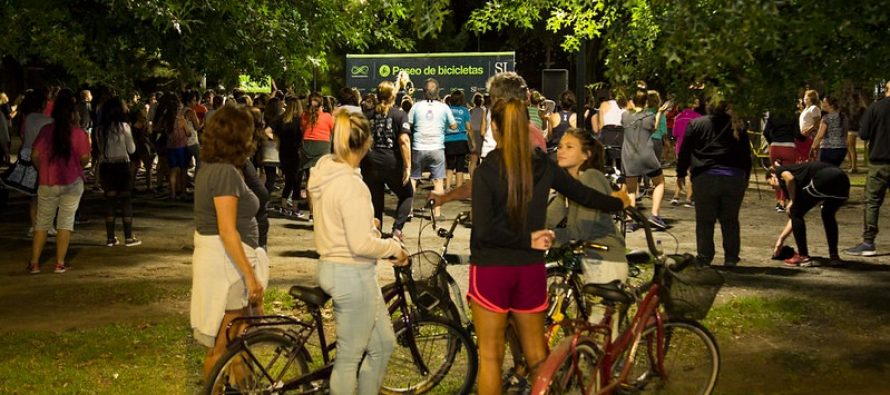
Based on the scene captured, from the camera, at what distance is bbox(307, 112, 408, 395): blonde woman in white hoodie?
5844 mm

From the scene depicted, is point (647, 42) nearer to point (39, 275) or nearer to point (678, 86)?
point (678, 86)

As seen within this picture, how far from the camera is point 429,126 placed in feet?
52.4

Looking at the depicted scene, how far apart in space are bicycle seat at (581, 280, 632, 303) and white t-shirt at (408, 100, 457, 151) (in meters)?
9.67

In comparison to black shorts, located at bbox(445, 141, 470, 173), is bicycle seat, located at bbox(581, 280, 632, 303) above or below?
below

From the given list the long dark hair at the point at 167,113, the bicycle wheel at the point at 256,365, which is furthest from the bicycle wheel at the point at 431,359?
the long dark hair at the point at 167,113

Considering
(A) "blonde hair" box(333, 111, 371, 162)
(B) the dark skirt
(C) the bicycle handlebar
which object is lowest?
(C) the bicycle handlebar

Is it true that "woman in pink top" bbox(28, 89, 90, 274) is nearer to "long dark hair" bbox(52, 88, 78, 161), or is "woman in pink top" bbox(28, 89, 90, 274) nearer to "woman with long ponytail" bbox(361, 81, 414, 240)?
"long dark hair" bbox(52, 88, 78, 161)

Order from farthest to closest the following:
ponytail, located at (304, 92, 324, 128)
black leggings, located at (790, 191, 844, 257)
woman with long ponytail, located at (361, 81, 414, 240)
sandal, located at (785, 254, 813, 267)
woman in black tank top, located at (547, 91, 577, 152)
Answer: woman in black tank top, located at (547, 91, 577, 152), ponytail, located at (304, 92, 324, 128), woman with long ponytail, located at (361, 81, 414, 240), sandal, located at (785, 254, 813, 267), black leggings, located at (790, 191, 844, 257)

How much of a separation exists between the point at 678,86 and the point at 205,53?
24.8 ft

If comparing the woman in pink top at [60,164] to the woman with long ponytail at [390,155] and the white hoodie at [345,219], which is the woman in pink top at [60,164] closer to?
the woman with long ponytail at [390,155]

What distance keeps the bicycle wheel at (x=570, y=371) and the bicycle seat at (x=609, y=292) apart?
296 mm

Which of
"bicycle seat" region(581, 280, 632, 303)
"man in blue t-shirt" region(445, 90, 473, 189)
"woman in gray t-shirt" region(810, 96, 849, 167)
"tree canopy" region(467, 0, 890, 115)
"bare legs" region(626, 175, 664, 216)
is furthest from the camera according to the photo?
"man in blue t-shirt" region(445, 90, 473, 189)

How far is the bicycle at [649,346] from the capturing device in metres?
6.02

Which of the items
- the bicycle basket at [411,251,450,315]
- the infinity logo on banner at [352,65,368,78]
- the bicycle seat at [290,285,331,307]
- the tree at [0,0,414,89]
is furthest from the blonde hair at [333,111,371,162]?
the infinity logo on banner at [352,65,368,78]
